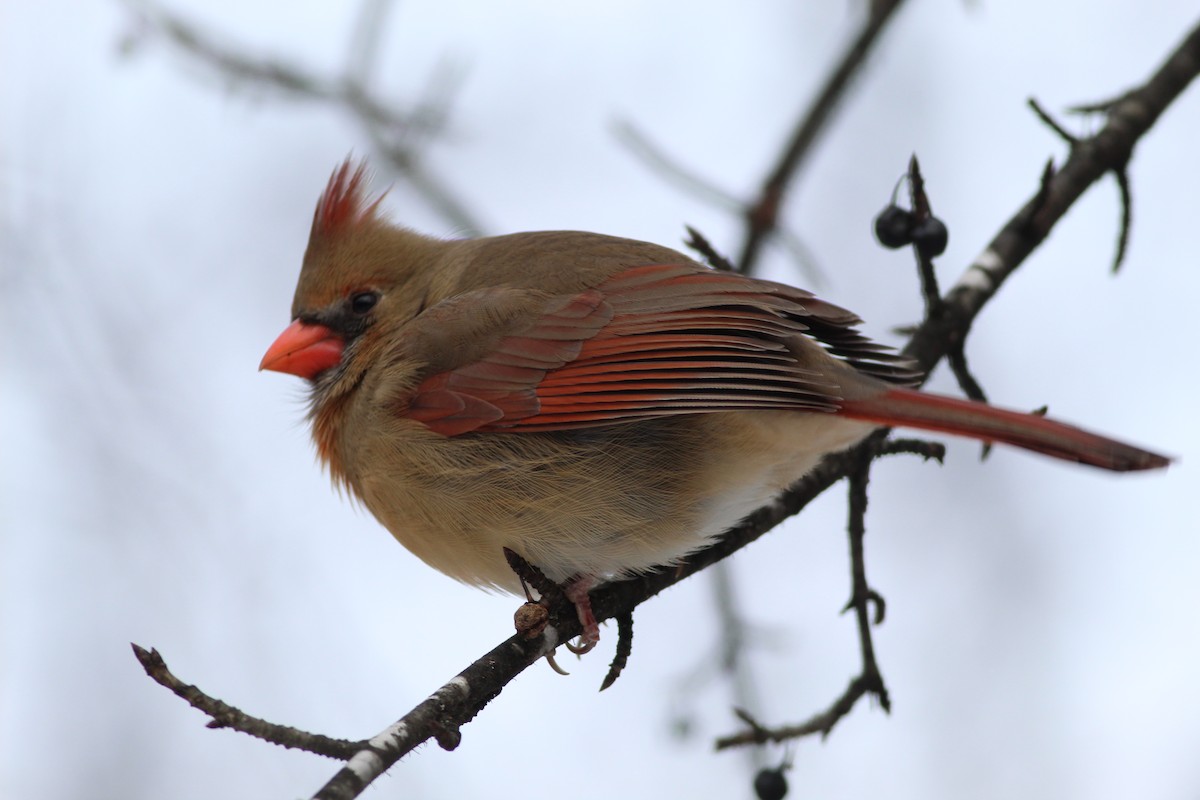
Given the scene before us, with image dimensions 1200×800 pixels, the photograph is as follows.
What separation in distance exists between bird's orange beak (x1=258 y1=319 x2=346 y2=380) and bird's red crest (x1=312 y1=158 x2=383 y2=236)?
338 mm

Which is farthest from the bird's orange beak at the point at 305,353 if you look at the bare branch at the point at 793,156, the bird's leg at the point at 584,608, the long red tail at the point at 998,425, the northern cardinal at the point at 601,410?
the long red tail at the point at 998,425

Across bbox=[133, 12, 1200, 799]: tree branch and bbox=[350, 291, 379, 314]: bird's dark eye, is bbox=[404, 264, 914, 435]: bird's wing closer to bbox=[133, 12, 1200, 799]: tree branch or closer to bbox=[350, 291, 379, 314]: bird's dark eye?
bbox=[133, 12, 1200, 799]: tree branch

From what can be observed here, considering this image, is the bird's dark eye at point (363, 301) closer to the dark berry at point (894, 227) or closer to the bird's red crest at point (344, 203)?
the bird's red crest at point (344, 203)

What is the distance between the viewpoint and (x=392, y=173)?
13.3ft

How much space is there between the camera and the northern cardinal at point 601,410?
114 inches

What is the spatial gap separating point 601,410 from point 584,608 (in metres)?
0.45

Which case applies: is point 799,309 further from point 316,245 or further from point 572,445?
point 316,245

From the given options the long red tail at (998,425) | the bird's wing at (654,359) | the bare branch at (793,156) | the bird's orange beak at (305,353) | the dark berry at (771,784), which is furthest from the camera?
the bare branch at (793,156)

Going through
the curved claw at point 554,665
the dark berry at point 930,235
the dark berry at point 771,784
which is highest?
the dark berry at point 930,235

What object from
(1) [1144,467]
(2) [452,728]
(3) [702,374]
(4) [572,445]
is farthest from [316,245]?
(1) [1144,467]

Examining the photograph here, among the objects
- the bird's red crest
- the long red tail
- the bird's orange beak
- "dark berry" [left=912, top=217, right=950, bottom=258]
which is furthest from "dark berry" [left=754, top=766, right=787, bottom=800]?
the bird's red crest

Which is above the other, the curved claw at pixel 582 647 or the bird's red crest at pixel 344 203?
the bird's red crest at pixel 344 203

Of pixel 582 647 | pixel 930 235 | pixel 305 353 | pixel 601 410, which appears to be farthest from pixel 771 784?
pixel 305 353

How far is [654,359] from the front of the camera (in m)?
2.98
